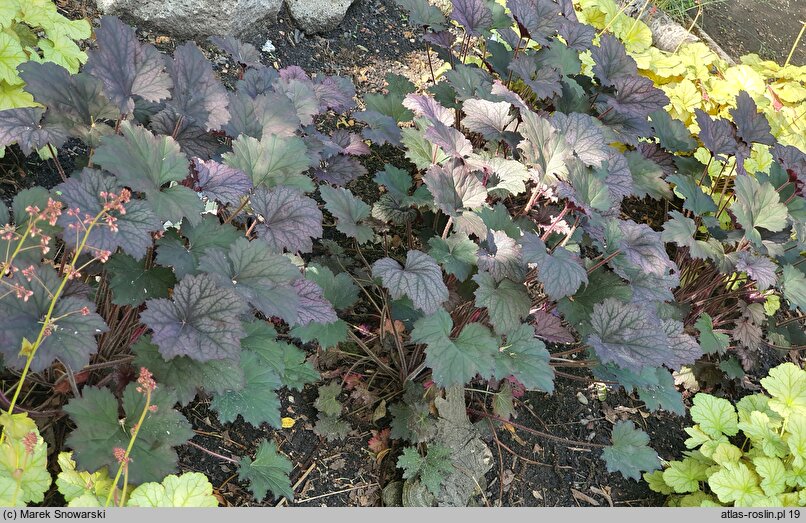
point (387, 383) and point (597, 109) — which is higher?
point (597, 109)

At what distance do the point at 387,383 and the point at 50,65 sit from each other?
141 centimetres

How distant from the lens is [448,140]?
2283 millimetres

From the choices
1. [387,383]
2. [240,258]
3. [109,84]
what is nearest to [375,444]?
[387,383]

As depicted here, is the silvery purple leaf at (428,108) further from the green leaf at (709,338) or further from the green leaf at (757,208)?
the green leaf at (709,338)

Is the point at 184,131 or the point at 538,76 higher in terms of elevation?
the point at 538,76

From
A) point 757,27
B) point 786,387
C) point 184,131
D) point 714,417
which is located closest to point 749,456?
point 714,417

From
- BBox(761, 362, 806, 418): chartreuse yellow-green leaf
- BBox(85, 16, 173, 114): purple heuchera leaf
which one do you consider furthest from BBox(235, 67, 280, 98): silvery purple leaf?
BBox(761, 362, 806, 418): chartreuse yellow-green leaf

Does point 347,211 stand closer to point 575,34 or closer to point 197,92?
point 197,92

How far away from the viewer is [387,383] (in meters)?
2.43

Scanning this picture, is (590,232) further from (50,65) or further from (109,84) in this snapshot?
(50,65)

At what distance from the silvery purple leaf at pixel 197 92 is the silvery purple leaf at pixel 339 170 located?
0.61 m

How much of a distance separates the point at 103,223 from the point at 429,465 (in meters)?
1.22

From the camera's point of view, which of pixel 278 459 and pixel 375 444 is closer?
pixel 278 459

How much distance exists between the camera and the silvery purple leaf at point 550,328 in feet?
7.44
